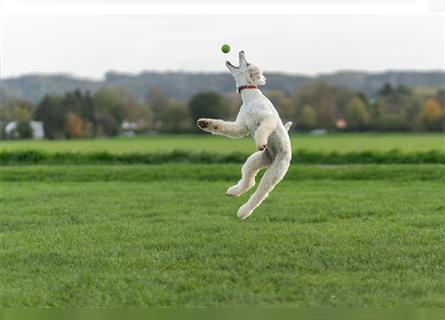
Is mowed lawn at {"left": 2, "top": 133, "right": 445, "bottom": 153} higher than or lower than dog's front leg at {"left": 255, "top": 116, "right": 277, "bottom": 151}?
lower

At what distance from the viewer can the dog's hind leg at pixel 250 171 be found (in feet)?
17.5

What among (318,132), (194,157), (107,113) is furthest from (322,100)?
(194,157)

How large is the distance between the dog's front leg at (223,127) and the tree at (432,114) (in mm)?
27316

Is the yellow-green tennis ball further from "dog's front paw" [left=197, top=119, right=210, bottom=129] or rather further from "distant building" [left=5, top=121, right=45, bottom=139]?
"distant building" [left=5, top=121, right=45, bottom=139]

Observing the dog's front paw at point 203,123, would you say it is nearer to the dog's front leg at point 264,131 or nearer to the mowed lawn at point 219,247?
the dog's front leg at point 264,131

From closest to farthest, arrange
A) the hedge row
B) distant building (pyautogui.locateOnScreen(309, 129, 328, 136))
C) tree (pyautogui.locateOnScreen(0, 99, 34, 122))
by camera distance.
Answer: the hedge row → tree (pyautogui.locateOnScreen(0, 99, 34, 122)) → distant building (pyautogui.locateOnScreen(309, 129, 328, 136))

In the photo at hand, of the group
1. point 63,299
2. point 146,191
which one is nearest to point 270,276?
point 63,299

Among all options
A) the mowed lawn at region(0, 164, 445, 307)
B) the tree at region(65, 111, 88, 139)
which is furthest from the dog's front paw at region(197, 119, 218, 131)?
the tree at region(65, 111, 88, 139)

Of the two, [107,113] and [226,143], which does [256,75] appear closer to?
[107,113]

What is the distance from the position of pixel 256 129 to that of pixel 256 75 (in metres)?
0.50

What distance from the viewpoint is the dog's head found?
5.14 meters

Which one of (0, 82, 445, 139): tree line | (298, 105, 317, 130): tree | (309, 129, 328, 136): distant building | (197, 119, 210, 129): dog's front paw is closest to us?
(197, 119, 210, 129): dog's front paw

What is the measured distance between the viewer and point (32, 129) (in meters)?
23.9

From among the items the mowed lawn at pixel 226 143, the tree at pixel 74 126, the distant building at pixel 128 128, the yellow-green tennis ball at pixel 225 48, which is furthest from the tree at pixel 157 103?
the yellow-green tennis ball at pixel 225 48
